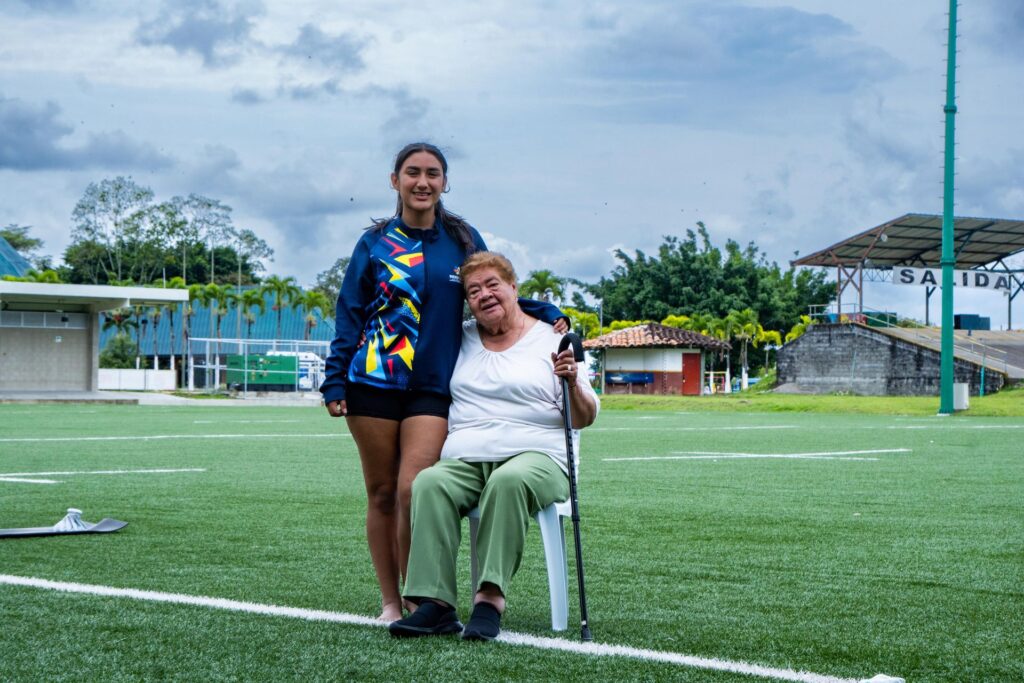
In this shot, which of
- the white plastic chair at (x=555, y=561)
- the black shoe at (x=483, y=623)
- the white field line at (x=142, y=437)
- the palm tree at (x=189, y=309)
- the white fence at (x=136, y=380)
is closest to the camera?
the black shoe at (x=483, y=623)

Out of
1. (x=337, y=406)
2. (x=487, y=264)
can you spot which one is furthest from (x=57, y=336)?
(x=487, y=264)

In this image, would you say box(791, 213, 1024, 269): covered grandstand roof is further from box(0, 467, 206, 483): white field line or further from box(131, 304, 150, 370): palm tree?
box(0, 467, 206, 483): white field line

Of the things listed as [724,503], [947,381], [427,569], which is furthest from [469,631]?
[947,381]

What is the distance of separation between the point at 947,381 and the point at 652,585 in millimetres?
25032

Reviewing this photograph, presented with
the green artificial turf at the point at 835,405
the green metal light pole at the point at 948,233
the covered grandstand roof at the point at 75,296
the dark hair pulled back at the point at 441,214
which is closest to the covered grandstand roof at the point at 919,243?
the green artificial turf at the point at 835,405

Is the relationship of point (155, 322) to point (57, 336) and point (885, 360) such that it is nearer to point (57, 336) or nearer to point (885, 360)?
point (57, 336)

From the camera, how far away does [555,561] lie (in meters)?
4.42

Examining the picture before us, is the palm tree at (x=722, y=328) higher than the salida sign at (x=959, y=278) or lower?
lower

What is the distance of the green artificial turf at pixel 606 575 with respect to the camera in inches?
154

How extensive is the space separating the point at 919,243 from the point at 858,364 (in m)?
6.49

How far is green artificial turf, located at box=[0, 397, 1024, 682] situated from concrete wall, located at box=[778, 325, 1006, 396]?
35.1 m

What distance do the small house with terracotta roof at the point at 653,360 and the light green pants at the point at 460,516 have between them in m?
50.8

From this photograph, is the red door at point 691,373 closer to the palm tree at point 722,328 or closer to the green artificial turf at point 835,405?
the palm tree at point 722,328

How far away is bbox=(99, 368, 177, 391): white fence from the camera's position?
59.4 m
